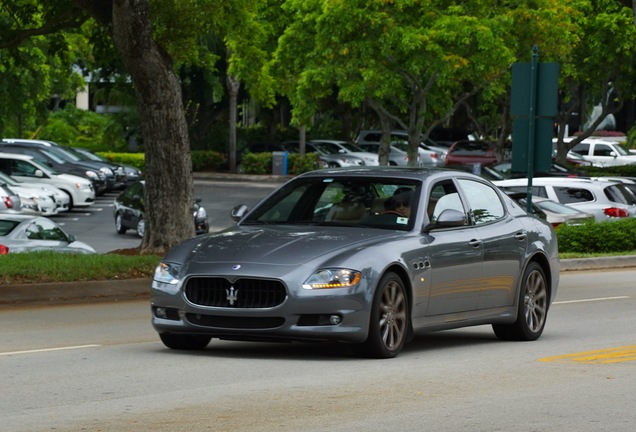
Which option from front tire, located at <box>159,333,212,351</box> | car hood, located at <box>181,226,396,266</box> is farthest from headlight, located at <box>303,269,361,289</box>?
front tire, located at <box>159,333,212,351</box>

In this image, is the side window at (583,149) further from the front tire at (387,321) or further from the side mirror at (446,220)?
the front tire at (387,321)

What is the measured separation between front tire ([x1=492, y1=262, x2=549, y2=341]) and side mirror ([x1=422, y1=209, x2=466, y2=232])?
62.4 inches

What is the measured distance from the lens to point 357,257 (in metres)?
11.0

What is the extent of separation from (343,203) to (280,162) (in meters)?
45.2

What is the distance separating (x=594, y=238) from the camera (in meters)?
27.9

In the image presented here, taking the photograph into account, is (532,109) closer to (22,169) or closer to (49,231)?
(49,231)

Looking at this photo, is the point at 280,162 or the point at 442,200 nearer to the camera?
the point at 442,200

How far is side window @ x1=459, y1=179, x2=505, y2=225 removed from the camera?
12875 mm

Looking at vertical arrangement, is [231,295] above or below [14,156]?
above

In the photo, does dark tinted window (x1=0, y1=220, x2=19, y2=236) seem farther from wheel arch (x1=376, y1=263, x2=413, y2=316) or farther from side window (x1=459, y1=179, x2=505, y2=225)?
wheel arch (x1=376, y1=263, x2=413, y2=316)

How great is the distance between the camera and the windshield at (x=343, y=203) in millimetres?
12000

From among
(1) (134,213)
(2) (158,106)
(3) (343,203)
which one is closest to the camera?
(3) (343,203)

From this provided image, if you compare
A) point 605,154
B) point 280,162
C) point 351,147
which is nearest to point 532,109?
point 280,162

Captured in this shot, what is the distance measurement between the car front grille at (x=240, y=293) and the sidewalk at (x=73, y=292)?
6.91m
